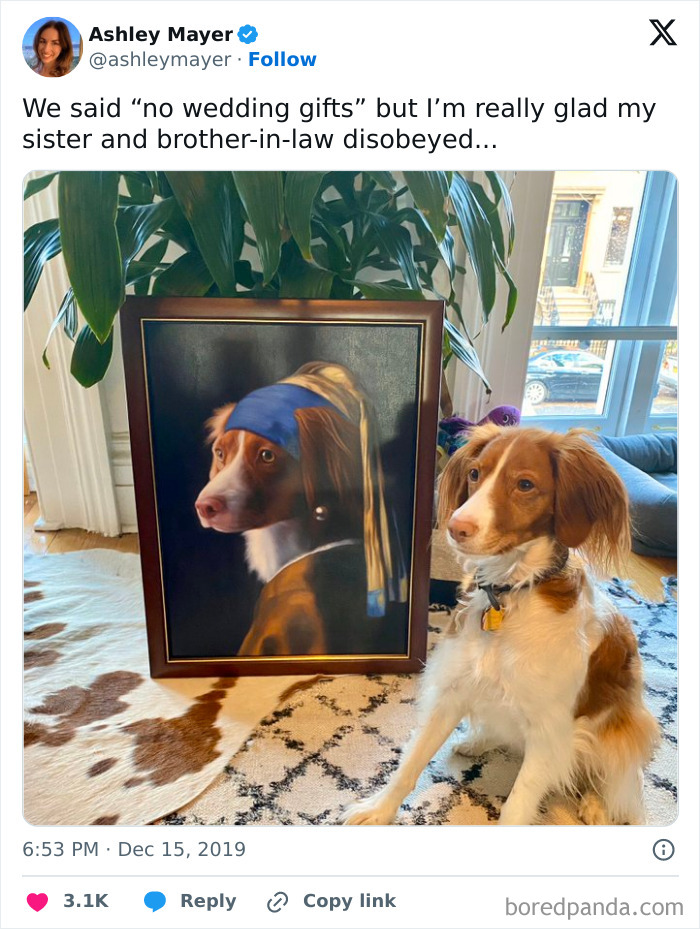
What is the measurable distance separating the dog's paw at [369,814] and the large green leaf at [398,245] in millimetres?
580

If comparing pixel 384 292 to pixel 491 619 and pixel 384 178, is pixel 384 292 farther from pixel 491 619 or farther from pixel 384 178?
pixel 491 619

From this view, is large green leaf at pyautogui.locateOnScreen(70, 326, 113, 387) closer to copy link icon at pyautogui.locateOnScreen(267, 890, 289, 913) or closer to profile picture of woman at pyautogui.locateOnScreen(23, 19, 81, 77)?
profile picture of woman at pyautogui.locateOnScreen(23, 19, 81, 77)

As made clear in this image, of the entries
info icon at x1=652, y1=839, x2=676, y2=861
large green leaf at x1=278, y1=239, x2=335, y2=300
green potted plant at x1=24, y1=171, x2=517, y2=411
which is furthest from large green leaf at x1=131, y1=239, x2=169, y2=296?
info icon at x1=652, y1=839, x2=676, y2=861

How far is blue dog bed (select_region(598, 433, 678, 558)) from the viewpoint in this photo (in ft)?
1.81

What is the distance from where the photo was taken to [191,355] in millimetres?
708

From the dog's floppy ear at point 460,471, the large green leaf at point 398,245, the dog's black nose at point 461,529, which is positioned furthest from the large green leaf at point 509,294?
the dog's black nose at point 461,529

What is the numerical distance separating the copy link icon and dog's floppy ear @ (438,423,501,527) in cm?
37

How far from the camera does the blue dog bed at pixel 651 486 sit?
0.55 metres

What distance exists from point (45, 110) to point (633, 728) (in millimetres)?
805

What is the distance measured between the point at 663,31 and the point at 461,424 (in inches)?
17.0

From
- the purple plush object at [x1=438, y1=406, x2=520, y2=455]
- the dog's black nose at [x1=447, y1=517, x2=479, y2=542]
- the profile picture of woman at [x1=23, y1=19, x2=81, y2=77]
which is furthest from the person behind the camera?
the purple plush object at [x1=438, y1=406, x2=520, y2=455]

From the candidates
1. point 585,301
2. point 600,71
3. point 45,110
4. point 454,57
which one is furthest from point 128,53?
point 585,301

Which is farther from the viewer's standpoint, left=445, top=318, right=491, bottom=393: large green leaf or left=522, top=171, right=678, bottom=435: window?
left=445, top=318, right=491, bottom=393: large green leaf

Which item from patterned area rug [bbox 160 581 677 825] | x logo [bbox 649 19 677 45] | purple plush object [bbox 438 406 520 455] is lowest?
patterned area rug [bbox 160 581 677 825]
